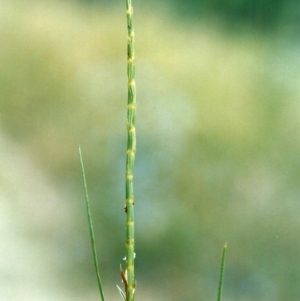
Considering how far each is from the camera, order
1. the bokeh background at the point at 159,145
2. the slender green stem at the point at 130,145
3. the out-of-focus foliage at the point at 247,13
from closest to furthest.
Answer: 1. the slender green stem at the point at 130,145
2. the bokeh background at the point at 159,145
3. the out-of-focus foliage at the point at 247,13

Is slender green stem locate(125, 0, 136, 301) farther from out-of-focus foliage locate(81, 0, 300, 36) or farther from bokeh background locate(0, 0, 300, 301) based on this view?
out-of-focus foliage locate(81, 0, 300, 36)

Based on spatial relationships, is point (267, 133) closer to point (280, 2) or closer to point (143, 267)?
point (280, 2)

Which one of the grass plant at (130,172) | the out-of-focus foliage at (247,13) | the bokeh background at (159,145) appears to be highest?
the out-of-focus foliage at (247,13)

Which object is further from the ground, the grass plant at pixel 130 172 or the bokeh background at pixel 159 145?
the bokeh background at pixel 159 145

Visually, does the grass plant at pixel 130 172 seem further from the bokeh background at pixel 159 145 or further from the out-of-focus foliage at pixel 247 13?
the out-of-focus foliage at pixel 247 13

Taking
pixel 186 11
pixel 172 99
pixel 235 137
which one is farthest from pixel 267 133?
pixel 186 11

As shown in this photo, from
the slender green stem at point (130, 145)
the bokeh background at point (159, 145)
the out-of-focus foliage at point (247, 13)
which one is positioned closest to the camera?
the slender green stem at point (130, 145)

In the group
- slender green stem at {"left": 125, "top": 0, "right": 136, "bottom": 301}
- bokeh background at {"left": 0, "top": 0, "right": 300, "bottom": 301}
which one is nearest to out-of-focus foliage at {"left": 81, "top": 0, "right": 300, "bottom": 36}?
bokeh background at {"left": 0, "top": 0, "right": 300, "bottom": 301}

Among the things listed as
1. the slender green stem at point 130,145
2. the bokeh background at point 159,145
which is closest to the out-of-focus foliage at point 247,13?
the bokeh background at point 159,145

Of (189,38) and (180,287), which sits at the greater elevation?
(189,38)
